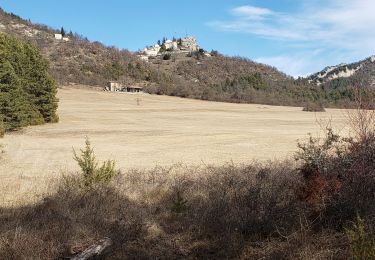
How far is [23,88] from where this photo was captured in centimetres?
5547

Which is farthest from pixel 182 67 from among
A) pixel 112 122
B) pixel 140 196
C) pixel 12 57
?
pixel 140 196

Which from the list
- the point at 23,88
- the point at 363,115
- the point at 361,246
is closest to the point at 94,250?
the point at 361,246

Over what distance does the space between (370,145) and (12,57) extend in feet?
170

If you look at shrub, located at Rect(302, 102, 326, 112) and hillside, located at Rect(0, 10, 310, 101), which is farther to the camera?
hillside, located at Rect(0, 10, 310, 101)

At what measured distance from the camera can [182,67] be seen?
632ft

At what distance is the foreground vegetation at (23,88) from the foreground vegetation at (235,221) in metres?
40.4

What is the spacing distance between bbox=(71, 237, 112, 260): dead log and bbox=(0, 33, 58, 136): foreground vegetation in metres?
41.9

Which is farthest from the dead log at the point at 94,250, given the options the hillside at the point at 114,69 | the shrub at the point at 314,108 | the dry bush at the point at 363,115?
the hillside at the point at 114,69

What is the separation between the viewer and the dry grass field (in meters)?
27.9

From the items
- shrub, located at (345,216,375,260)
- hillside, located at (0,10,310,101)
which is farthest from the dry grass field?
hillside, located at (0,10,310,101)

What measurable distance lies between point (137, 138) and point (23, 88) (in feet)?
51.7

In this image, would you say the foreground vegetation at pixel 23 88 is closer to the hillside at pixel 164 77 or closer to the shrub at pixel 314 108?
the hillside at pixel 164 77

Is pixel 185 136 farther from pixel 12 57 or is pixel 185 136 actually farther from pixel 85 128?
pixel 12 57

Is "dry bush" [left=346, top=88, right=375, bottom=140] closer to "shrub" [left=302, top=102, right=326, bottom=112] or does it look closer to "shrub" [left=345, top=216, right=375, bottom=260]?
"shrub" [left=345, top=216, right=375, bottom=260]
